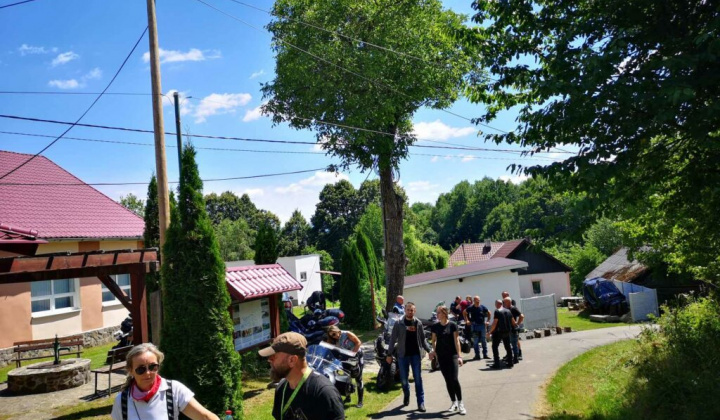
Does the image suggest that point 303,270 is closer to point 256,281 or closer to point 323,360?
point 256,281

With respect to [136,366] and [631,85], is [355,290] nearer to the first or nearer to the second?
[631,85]

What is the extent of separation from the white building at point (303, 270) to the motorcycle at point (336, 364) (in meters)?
27.4

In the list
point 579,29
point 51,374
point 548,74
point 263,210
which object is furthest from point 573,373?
point 263,210

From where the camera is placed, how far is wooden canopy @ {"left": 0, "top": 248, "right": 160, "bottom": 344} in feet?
29.3

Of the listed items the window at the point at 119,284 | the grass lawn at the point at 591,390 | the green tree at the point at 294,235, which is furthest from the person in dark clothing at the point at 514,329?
the green tree at the point at 294,235

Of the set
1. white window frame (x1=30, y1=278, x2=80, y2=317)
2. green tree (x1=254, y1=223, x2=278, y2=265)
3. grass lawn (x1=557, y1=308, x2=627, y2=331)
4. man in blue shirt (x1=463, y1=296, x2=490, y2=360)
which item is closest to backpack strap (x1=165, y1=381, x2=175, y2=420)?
man in blue shirt (x1=463, y1=296, x2=490, y2=360)

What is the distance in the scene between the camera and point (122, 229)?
21.0 meters

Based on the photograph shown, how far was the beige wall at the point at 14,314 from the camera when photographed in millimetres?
16156

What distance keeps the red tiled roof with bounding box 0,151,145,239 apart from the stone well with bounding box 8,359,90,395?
256 inches

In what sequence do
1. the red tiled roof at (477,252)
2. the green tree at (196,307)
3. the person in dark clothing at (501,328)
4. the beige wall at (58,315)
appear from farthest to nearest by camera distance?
the red tiled roof at (477,252) → the beige wall at (58,315) → the person in dark clothing at (501,328) → the green tree at (196,307)

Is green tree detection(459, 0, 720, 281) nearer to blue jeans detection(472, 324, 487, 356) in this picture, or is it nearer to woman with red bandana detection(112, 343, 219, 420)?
woman with red bandana detection(112, 343, 219, 420)

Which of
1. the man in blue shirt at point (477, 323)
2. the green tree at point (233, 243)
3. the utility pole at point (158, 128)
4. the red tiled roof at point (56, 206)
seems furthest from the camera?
the green tree at point (233, 243)

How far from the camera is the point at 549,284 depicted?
40.2 m

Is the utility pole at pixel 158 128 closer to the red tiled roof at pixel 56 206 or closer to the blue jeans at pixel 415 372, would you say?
the blue jeans at pixel 415 372
